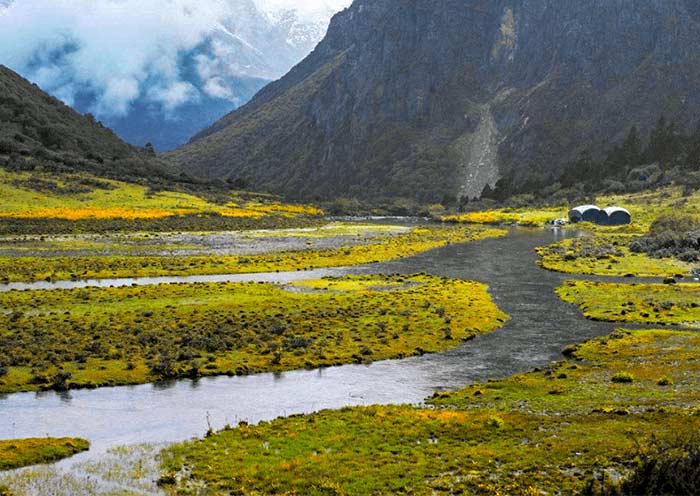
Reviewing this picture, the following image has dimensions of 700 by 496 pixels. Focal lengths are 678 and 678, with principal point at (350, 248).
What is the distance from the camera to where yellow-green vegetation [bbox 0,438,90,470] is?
30.7 metres

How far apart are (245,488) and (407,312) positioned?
137 feet

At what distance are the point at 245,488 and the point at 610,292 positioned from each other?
6455cm

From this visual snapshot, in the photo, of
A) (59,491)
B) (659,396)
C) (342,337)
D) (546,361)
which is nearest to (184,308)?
(342,337)

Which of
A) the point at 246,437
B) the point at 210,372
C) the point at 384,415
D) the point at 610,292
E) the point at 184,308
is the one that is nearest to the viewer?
the point at 246,437

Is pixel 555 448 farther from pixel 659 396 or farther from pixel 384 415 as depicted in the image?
pixel 659 396

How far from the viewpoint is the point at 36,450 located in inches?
1249

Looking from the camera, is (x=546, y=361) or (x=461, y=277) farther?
(x=461, y=277)

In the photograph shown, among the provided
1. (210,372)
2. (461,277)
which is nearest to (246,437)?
(210,372)

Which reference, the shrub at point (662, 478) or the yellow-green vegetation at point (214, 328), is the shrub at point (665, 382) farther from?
the yellow-green vegetation at point (214, 328)

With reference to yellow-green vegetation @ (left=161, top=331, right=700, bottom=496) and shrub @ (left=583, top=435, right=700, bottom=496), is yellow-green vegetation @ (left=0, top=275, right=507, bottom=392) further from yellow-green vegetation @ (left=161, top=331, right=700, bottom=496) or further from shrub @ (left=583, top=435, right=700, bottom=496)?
shrub @ (left=583, top=435, right=700, bottom=496)

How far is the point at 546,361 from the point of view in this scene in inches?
2018

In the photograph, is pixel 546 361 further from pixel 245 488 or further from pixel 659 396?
pixel 245 488

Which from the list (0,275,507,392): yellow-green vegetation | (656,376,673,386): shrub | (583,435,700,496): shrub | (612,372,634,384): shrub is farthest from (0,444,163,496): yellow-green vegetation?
(656,376,673,386): shrub

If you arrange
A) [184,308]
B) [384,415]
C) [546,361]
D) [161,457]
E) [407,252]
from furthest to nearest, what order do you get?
[407,252]
[184,308]
[546,361]
[384,415]
[161,457]
